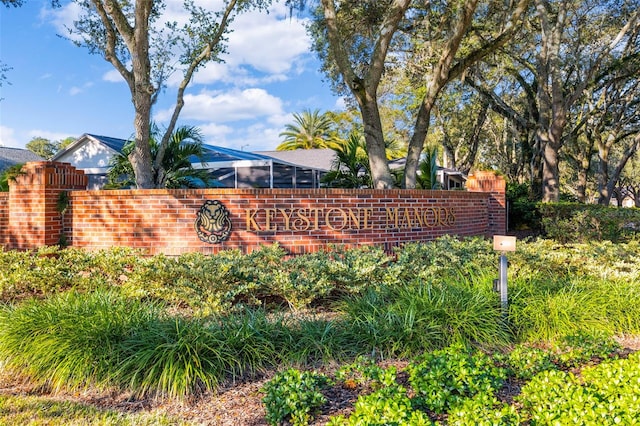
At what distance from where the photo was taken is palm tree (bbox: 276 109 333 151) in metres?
39.1

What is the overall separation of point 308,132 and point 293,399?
3769 centimetres

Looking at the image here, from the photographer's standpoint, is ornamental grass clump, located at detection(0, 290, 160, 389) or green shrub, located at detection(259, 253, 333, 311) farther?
green shrub, located at detection(259, 253, 333, 311)

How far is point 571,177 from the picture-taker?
4125 cm

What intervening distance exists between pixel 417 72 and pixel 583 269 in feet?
40.7

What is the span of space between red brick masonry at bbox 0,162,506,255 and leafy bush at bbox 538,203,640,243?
18.4ft

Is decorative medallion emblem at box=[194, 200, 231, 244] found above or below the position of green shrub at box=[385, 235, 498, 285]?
above

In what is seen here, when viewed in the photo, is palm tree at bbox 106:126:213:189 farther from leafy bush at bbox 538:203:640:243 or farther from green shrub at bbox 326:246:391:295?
leafy bush at bbox 538:203:640:243

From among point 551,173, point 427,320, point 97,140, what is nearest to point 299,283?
point 427,320

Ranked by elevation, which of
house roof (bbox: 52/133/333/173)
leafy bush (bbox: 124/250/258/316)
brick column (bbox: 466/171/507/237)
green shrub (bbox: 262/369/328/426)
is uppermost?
house roof (bbox: 52/133/333/173)

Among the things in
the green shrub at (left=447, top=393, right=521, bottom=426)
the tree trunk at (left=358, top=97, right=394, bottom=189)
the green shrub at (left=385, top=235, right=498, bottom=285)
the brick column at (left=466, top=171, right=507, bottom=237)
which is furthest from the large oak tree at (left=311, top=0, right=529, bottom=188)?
the green shrub at (left=447, top=393, right=521, bottom=426)

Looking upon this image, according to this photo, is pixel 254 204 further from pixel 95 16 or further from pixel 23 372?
pixel 95 16

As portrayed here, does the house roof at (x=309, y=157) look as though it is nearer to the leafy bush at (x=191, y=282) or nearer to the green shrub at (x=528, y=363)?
the leafy bush at (x=191, y=282)

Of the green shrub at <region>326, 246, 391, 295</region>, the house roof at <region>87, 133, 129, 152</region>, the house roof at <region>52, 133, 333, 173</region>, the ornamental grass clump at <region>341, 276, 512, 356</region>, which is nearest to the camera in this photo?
the ornamental grass clump at <region>341, 276, 512, 356</region>

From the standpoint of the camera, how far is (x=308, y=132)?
130 ft
